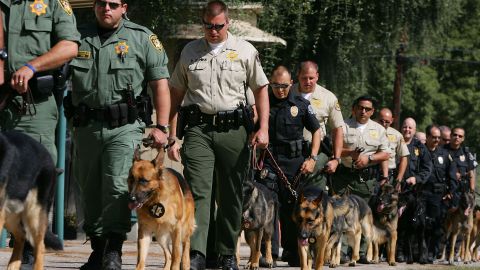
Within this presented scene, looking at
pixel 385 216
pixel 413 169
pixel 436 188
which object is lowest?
pixel 385 216

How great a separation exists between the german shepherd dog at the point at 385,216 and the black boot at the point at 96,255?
7114 millimetres

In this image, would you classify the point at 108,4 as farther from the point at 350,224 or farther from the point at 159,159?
the point at 350,224

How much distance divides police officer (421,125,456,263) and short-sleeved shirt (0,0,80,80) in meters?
9.66

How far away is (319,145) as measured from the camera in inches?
481

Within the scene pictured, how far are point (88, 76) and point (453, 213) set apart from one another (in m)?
10.6

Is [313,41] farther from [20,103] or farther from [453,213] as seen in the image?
[20,103]

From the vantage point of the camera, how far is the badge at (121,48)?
29.3 feet

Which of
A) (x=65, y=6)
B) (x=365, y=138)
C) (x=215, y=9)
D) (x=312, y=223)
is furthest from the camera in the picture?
(x=365, y=138)

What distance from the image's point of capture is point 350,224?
14.5 metres

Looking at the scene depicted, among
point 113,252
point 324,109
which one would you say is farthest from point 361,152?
point 113,252

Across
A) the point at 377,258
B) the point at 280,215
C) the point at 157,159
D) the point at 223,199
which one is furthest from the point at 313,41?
the point at 157,159

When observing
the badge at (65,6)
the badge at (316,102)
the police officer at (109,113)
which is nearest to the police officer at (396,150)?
the badge at (316,102)

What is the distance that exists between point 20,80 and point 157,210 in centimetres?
181

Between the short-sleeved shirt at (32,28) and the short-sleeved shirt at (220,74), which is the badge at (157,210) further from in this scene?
the short-sleeved shirt at (32,28)
